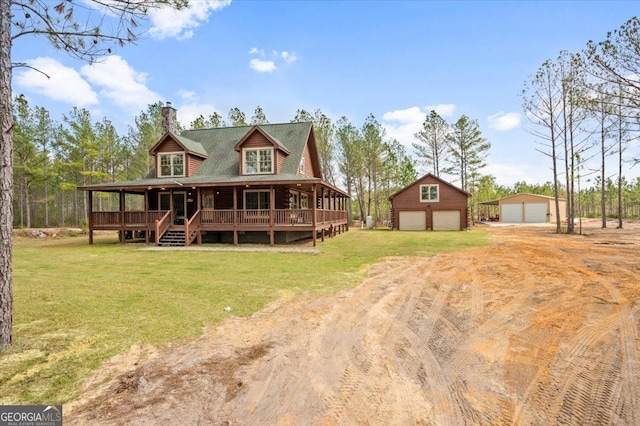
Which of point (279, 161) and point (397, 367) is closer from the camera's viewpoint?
point (397, 367)

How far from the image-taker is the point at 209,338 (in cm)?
496

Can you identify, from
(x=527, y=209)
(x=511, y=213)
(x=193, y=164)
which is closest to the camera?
(x=193, y=164)

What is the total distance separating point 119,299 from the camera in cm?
696

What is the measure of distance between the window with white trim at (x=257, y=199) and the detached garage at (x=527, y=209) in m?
36.1

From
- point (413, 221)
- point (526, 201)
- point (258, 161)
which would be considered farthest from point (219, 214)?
point (526, 201)

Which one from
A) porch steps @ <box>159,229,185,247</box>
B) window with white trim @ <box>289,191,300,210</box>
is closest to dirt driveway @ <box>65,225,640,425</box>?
porch steps @ <box>159,229,185,247</box>

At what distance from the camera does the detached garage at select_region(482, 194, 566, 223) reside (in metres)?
41.4

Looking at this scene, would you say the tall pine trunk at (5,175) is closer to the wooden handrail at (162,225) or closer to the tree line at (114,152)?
the wooden handrail at (162,225)

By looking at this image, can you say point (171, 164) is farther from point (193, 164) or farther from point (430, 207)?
point (430, 207)

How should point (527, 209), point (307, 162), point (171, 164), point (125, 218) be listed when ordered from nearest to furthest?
point (125, 218), point (171, 164), point (307, 162), point (527, 209)

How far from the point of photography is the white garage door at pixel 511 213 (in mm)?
42625

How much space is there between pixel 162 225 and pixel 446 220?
2327 centimetres

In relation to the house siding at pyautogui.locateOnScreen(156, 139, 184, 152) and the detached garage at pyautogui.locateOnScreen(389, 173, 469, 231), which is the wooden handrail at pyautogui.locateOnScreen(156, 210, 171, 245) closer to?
the house siding at pyautogui.locateOnScreen(156, 139, 184, 152)

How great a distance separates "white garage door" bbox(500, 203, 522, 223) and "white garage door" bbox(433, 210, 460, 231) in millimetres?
18343
